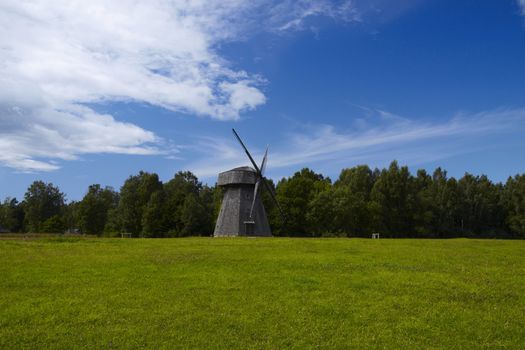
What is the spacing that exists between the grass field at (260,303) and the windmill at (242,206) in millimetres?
31604

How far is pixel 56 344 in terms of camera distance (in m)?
10.9

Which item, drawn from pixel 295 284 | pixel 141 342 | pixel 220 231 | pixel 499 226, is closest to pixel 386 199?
pixel 499 226

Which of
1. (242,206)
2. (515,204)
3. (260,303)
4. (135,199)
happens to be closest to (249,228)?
(242,206)

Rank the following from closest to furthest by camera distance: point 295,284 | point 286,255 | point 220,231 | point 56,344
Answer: point 56,344 → point 295,284 → point 286,255 → point 220,231

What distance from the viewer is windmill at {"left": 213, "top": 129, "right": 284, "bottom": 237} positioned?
54469 millimetres

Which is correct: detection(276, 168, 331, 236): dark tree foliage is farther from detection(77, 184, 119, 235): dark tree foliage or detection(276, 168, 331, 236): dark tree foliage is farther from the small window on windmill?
detection(77, 184, 119, 235): dark tree foliage

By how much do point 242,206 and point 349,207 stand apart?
28.1 metres

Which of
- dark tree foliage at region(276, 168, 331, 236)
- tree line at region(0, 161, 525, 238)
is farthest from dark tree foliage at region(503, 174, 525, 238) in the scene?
dark tree foliage at region(276, 168, 331, 236)

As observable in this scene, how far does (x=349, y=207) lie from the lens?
76.5 m

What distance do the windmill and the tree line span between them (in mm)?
22938

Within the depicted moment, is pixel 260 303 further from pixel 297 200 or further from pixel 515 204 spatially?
pixel 515 204

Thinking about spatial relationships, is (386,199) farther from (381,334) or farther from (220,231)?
(381,334)

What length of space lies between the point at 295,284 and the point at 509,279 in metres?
9.53

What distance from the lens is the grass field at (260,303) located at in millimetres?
11445
